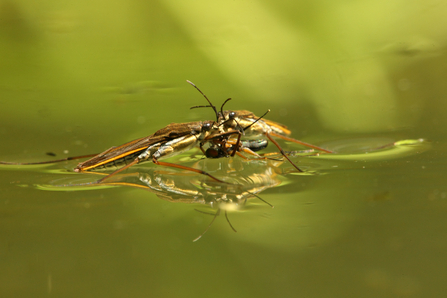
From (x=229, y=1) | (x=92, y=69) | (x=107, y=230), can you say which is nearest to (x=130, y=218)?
(x=107, y=230)

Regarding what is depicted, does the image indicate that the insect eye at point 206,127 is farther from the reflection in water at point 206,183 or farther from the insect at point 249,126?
the reflection in water at point 206,183

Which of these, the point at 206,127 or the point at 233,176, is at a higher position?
the point at 206,127

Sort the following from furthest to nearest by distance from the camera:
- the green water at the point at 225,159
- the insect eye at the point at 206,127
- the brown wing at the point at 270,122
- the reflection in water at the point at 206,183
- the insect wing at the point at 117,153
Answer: the brown wing at the point at 270,122 < the insect eye at the point at 206,127 < the insect wing at the point at 117,153 < the reflection in water at the point at 206,183 < the green water at the point at 225,159

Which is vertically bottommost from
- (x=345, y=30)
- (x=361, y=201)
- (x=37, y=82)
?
(x=361, y=201)

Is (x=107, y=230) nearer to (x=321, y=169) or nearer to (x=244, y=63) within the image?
(x=321, y=169)

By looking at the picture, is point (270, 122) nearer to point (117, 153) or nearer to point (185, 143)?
point (185, 143)

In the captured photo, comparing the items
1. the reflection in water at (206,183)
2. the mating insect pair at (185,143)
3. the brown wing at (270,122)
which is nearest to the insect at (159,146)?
the mating insect pair at (185,143)

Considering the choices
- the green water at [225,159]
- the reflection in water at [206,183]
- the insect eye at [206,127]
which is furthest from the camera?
the insect eye at [206,127]

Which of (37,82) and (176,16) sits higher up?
(176,16)

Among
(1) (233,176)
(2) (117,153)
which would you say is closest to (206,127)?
(1) (233,176)
